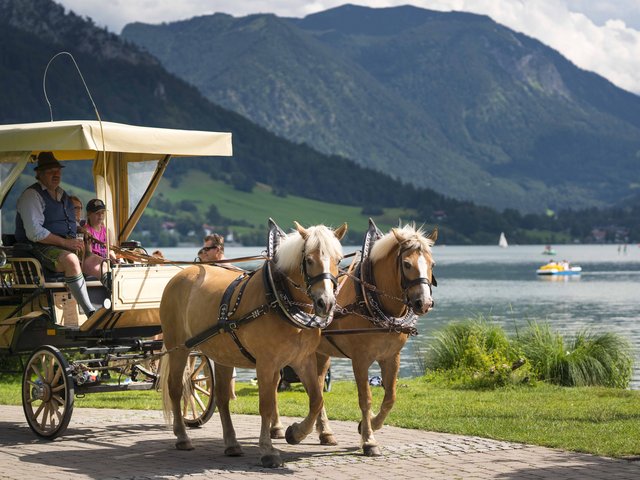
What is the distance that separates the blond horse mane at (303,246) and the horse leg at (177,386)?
67.3 inches

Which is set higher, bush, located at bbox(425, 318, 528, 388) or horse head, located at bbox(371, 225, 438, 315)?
horse head, located at bbox(371, 225, 438, 315)

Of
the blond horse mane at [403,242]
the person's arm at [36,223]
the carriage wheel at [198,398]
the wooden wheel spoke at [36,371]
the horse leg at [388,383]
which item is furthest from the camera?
the carriage wheel at [198,398]

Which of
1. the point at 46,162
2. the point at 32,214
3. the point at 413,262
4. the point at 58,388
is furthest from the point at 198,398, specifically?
the point at 413,262

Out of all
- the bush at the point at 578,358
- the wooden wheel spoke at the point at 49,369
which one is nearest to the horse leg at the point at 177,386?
the wooden wheel spoke at the point at 49,369

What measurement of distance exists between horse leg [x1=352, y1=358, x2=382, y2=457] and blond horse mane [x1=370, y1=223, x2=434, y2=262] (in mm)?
1076

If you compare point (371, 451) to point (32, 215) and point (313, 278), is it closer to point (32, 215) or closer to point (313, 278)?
point (313, 278)

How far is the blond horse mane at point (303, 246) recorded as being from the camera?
952cm

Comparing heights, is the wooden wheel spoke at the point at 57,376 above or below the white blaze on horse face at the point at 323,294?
below

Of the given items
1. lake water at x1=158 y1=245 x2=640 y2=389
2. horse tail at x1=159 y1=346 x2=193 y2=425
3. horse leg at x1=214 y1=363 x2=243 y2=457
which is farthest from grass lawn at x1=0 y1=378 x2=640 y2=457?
Answer: lake water at x1=158 y1=245 x2=640 y2=389

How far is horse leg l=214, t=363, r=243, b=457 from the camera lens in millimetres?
10253

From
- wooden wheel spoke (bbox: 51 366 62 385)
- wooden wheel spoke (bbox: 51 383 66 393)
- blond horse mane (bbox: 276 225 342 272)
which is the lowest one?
wooden wheel spoke (bbox: 51 383 66 393)

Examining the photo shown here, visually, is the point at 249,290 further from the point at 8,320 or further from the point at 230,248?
the point at 230,248

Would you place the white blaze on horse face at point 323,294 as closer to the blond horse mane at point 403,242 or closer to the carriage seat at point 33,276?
the blond horse mane at point 403,242

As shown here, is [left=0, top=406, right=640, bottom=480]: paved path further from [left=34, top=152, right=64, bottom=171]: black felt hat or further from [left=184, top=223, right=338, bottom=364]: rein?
[left=34, top=152, right=64, bottom=171]: black felt hat
